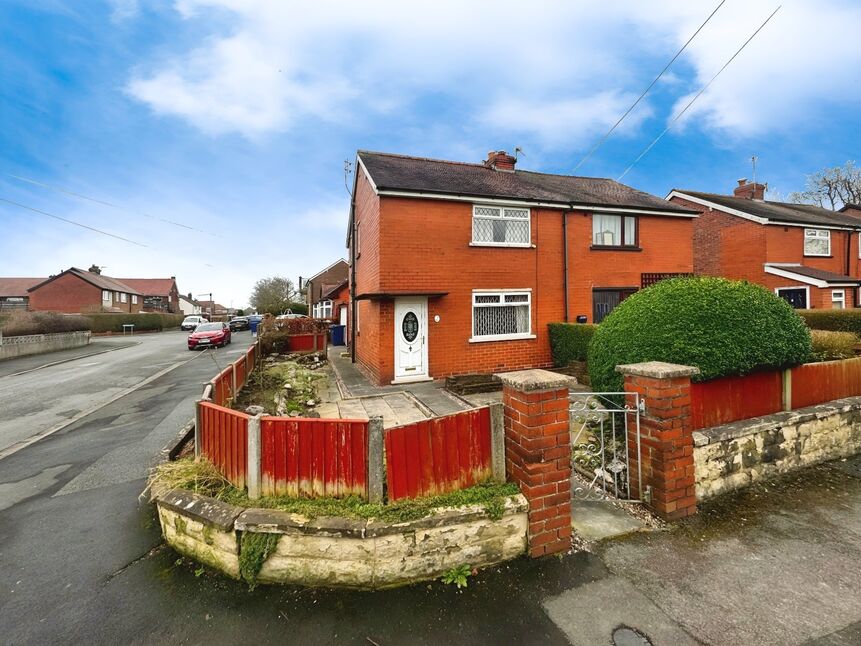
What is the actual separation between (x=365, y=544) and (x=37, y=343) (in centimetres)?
2731

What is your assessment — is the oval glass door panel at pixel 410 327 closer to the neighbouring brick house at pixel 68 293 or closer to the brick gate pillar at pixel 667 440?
the brick gate pillar at pixel 667 440

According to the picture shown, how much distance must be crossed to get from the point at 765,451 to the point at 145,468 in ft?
26.4

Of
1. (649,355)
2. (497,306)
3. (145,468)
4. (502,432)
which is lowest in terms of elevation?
(145,468)

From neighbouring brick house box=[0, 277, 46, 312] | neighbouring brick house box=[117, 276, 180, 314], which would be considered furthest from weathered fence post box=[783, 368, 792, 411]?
neighbouring brick house box=[117, 276, 180, 314]

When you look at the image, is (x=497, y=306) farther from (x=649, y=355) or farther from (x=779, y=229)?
(x=779, y=229)

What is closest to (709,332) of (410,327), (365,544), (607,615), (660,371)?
(660,371)

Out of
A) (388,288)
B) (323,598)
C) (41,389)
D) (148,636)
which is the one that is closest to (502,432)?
(323,598)

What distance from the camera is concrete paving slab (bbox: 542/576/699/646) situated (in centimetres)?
224

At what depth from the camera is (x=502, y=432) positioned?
10.5 feet

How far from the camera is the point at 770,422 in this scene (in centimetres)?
412

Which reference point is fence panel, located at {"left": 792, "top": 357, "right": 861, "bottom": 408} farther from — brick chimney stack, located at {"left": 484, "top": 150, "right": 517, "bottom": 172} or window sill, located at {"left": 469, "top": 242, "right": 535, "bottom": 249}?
Answer: brick chimney stack, located at {"left": 484, "top": 150, "right": 517, "bottom": 172}

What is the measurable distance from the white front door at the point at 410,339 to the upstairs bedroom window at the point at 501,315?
155cm

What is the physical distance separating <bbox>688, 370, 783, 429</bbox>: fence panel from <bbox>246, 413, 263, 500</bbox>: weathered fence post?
4342 mm

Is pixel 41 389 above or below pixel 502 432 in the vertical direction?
below
